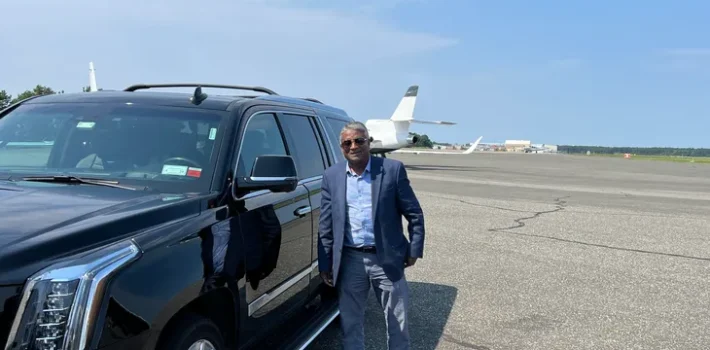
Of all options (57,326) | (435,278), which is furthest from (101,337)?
(435,278)

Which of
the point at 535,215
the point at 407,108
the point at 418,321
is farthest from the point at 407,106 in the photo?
the point at 418,321

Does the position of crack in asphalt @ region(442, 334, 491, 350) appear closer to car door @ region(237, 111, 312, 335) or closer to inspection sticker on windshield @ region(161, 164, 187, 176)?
car door @ region(237, 111, 312, 335)

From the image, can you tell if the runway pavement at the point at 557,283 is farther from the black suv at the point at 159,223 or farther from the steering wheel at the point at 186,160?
the steering wheel at the point at 186,160

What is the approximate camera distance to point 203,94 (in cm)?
369

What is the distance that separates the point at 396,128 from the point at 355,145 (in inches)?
1291

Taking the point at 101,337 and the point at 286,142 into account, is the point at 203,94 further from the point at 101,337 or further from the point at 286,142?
the point at 101,337

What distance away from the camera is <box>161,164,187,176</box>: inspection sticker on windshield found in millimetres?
3080

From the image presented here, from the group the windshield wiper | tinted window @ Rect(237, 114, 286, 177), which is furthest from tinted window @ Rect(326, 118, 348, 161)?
the windshield wiper

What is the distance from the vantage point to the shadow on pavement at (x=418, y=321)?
468cm

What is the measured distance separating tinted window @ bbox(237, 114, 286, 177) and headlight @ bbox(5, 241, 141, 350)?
138cm

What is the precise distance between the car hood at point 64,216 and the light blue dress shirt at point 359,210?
109cm

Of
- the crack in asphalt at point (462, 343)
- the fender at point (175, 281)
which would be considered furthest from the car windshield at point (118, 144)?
the crack in asphalt at point (462, 343)

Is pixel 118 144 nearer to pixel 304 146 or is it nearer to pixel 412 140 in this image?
pixel 304 146

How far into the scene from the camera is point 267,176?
308 cm
